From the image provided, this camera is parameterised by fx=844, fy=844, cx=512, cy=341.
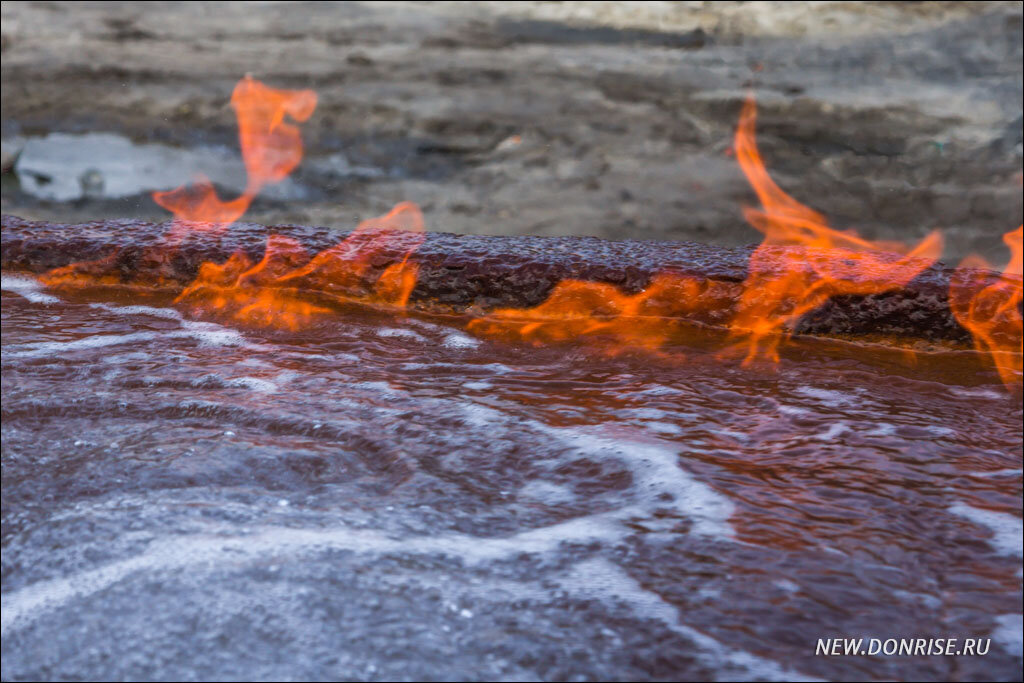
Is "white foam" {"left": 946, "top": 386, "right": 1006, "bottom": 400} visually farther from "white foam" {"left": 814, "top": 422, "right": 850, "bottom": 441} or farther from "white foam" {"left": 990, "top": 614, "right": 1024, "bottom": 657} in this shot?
"white foam" {"left": 990, "top": 614, "right": 1024, "bottom": 657}

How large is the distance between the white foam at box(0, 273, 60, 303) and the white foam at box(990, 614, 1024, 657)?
2.51 meters

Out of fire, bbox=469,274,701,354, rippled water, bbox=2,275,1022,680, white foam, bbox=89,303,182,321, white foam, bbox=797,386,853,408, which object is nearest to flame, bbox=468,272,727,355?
fire, bbox=469,274,701,354

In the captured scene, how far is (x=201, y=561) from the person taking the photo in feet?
4.08

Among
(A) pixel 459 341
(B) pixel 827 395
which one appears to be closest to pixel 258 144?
(A) pixel 459 341

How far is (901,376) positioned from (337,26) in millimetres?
2875

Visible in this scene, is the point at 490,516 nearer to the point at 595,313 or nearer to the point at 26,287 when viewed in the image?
the point at 595,313

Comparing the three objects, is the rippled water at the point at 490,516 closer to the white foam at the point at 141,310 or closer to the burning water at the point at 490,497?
the burning water at the point at 490,497

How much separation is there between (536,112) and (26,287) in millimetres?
2182

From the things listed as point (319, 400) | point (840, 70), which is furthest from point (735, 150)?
point (319, 400)

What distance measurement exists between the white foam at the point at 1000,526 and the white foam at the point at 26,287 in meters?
2.44

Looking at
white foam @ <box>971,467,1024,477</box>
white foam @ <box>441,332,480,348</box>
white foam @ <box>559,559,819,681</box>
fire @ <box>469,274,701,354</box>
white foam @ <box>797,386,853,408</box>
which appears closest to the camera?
white foam @ <box>559,559,819,681</box>

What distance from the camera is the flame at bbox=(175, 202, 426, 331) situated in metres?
2.58

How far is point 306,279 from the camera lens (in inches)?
105

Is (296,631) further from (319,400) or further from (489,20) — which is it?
(489,20)
